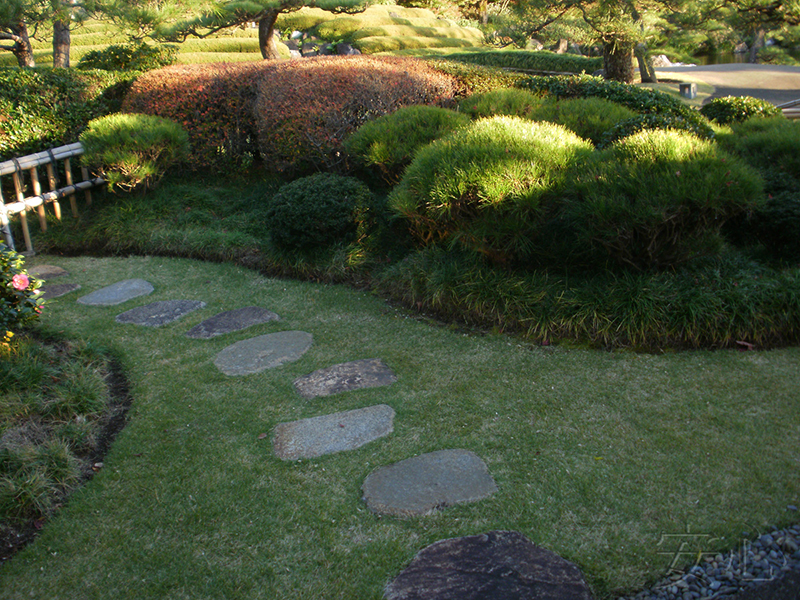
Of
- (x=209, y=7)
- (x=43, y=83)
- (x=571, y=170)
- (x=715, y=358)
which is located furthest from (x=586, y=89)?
(x=43, y=83)

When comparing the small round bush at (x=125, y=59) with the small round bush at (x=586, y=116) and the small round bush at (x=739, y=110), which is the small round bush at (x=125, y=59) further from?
the small round bush at (x=739, y=110)

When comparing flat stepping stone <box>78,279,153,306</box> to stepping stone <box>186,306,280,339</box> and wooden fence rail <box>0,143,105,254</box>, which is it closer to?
stepping stone <box>186,306,280,339</box>

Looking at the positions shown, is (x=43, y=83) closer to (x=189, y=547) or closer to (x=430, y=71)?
(x=430, y=71)

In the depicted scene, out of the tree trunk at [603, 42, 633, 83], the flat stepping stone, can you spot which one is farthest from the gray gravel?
the tree trunk at [603, 42, 633, 83]

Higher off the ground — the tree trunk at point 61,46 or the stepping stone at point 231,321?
the tree trunk at point 61,46

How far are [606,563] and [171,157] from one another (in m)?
6.69

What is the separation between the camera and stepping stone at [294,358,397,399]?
12.2ft

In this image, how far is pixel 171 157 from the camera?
23.4 ft

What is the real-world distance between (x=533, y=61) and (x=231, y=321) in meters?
16.2

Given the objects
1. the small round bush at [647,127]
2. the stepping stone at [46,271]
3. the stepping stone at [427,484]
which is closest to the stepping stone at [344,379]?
the stepping stone at [427,484]

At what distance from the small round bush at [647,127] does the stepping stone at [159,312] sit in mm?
4257

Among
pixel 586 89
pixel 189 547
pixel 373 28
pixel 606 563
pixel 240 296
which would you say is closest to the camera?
pixel 606 563

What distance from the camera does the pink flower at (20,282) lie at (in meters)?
3.71

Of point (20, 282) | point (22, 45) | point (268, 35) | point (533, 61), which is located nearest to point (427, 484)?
point (20, 282)
